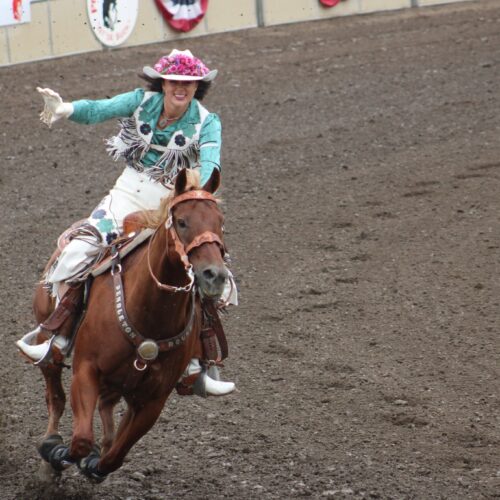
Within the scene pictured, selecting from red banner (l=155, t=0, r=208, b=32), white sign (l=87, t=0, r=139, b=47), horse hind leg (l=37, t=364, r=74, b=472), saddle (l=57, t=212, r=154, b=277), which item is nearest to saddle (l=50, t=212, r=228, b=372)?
saddle (l=57, t=212, r=154, b=277)

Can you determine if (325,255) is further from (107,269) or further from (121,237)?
(107,269)

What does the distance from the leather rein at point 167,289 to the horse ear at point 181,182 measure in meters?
0.05

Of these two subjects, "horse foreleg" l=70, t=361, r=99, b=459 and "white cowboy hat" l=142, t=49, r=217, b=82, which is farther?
"white cowboy hat" l=142, t=49, r=217, b=82

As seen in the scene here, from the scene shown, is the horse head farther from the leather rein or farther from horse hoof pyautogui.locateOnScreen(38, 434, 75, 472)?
horse hoof pyautogui.locateOnScreen(38, 434, 75, 472)

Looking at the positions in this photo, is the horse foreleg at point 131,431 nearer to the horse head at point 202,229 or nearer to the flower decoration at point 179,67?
the horse head at point 202,229

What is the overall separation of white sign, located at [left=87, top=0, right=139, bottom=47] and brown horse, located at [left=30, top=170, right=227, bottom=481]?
10.5m

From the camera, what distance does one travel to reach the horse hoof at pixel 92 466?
6051 mm

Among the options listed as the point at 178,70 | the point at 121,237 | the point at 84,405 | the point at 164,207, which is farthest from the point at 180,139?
the point at 84,405

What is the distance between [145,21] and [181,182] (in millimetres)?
11728

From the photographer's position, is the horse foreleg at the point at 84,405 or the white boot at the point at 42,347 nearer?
the horse foreleg at the point at 84,405

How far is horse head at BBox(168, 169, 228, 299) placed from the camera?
4926 mm

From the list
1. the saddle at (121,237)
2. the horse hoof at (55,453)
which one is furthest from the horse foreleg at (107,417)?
the saddle at (121,237)

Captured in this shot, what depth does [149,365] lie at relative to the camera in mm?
5707

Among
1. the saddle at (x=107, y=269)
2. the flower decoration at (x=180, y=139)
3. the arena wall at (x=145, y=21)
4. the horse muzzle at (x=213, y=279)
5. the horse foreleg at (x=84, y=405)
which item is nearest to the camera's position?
the horse muzzle at (x=213, y=279)
